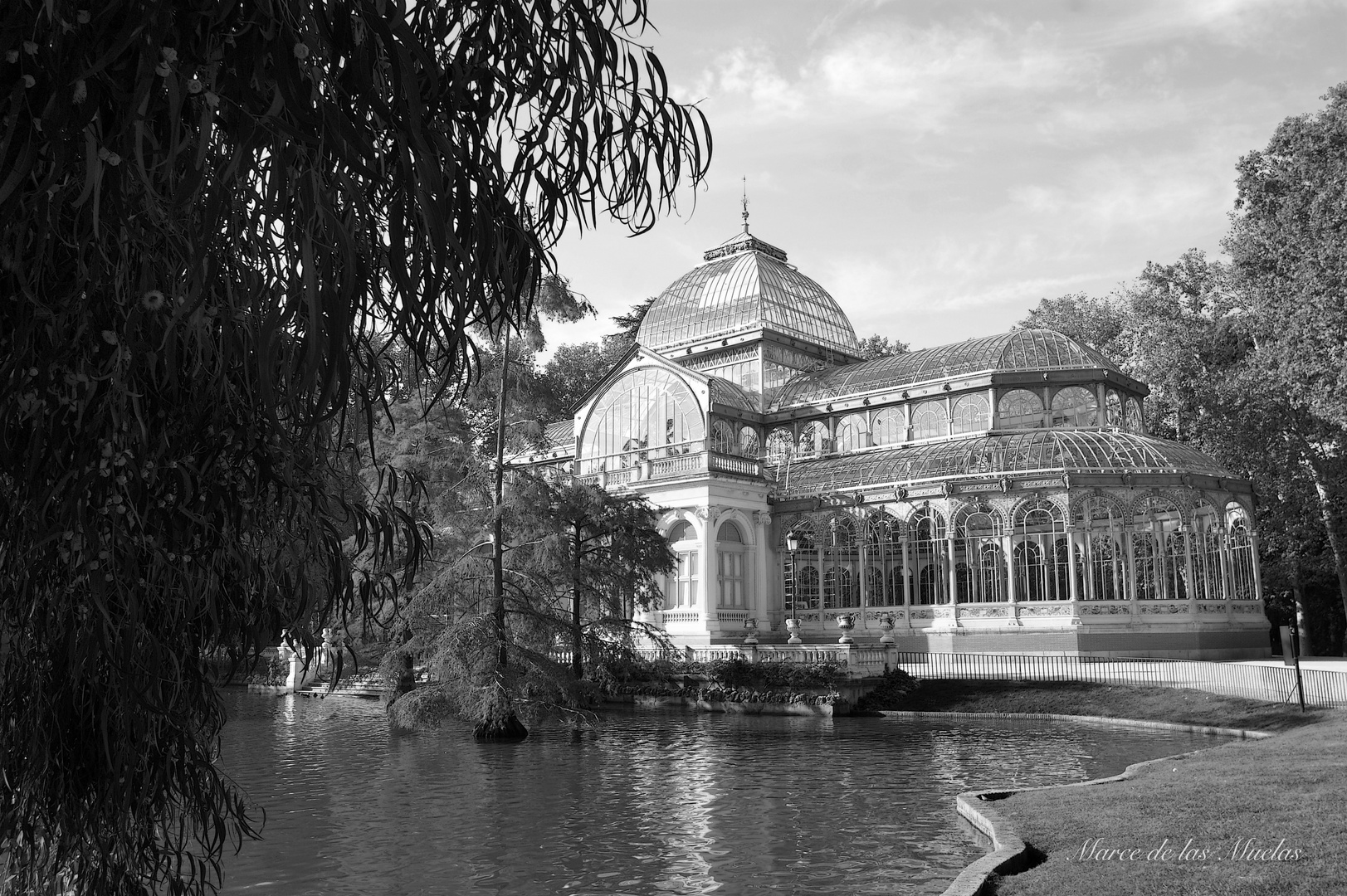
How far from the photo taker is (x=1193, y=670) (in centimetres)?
2247

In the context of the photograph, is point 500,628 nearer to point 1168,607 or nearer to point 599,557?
point 599,557

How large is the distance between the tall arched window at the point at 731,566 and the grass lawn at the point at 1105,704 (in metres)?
9.15

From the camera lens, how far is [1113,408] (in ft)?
111

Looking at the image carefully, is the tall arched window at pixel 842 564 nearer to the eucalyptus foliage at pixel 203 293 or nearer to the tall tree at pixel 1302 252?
the tall tree at pixel 1302 252

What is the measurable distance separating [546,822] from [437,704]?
7.50 meters

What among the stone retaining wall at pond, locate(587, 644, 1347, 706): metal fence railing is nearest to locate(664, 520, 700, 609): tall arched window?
locate(587, 644, 1347, 706): metal fence railing

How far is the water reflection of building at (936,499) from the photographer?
2906 centimetres

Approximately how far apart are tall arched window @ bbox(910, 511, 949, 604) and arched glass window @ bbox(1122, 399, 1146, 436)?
7273 millimetres

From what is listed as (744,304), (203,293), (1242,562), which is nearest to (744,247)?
(744,304)

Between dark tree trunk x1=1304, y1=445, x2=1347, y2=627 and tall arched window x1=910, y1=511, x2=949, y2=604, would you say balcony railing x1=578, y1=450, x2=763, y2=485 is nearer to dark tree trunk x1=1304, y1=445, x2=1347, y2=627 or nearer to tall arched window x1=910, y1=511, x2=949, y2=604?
tall arched window x1=910, y1=511, x2=949, y2=604

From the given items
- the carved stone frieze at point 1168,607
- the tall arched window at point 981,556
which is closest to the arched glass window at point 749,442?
the tall arched window at point 981,556

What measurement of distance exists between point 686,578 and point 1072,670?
12.0 metres

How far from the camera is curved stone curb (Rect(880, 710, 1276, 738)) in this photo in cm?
1853

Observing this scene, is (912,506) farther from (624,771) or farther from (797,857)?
(797,857)
